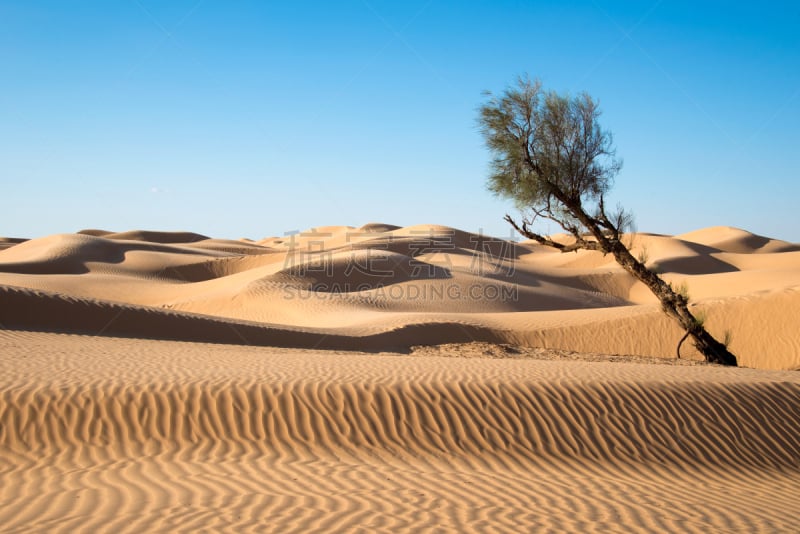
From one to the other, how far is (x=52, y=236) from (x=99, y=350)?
135 ft

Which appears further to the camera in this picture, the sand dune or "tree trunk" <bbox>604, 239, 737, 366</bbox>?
"tree trunk" <bbox>604, 239, 737, 366</bbox>

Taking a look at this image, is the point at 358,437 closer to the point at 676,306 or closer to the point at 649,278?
the point at 649,278

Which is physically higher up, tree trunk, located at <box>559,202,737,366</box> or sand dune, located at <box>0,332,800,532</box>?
tree trunk, located at <box>559,202,737,366</box>

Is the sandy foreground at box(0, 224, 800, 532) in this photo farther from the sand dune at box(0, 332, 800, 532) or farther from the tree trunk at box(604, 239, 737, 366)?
the tree trunk at box(604, 239, 737, 366)

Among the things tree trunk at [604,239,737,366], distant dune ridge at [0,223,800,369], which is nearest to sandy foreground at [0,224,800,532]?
distant dune ridge at [0,223,800,369]

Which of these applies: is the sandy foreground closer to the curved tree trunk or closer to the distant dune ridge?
the distant dune ridge

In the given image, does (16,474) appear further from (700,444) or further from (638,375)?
(638,375)

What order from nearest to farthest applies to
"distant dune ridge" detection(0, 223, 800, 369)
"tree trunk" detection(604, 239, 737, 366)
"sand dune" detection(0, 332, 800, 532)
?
1. "sand dune" detection(0, 332, 800, 532)
2. "tree trunk" detection(604, 239, 737, 366)
3. "distant dune ridge" detection(0, 223, 800, 369)

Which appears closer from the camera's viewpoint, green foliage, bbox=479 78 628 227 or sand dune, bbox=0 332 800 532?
sand dune, bbox=0 332 800 532

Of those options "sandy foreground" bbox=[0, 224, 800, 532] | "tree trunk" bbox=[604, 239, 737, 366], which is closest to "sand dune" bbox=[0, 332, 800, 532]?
"sandy foreground" bbox=[0, 224, 800, 532]

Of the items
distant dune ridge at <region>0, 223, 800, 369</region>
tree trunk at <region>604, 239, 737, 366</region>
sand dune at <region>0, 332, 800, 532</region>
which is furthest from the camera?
distant dune ridge at <region>0, 223, 800, 369</region>

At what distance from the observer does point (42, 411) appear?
713cm

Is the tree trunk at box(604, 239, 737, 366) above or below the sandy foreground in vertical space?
above

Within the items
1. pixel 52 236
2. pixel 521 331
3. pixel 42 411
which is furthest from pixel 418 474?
pixel 52 236
